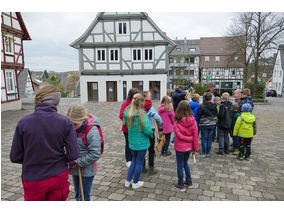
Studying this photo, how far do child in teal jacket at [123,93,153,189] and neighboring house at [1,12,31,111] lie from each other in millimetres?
14993

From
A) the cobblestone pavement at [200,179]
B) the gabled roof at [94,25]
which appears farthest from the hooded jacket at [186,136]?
the gabled roof at [94,25]

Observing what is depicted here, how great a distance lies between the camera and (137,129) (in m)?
3.60

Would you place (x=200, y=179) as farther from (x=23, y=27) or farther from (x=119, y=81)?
(x=23, y=27)

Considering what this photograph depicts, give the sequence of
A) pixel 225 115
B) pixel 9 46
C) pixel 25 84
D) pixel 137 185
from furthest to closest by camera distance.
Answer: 1. pixel 25 84
2. pixel 9 46
3. pixel 225 115
4. pixel 137 185

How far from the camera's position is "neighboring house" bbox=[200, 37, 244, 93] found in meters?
38.9

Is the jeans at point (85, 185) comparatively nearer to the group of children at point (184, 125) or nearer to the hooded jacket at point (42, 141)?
the hooded jacket at point (42, 141)

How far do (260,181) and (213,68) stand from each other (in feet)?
130

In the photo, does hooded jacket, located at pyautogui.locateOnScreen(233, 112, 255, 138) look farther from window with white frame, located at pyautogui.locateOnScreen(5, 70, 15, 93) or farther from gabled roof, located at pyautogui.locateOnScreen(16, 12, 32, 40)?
gabled roof, located at pyautogui.locateOnScreen(16, 12, 32, 40)

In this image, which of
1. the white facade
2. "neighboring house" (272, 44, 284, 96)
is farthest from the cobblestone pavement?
"neighboring house" (272, 44, 284, 96)

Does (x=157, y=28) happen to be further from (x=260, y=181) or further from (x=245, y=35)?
(x=260, y=181)

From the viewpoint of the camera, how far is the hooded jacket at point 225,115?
5461mm

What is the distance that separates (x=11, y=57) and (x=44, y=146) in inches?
688

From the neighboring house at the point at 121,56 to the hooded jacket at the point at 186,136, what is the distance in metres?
17.6

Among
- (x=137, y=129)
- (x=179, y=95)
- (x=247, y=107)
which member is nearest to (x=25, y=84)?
(x=179, y=95)
